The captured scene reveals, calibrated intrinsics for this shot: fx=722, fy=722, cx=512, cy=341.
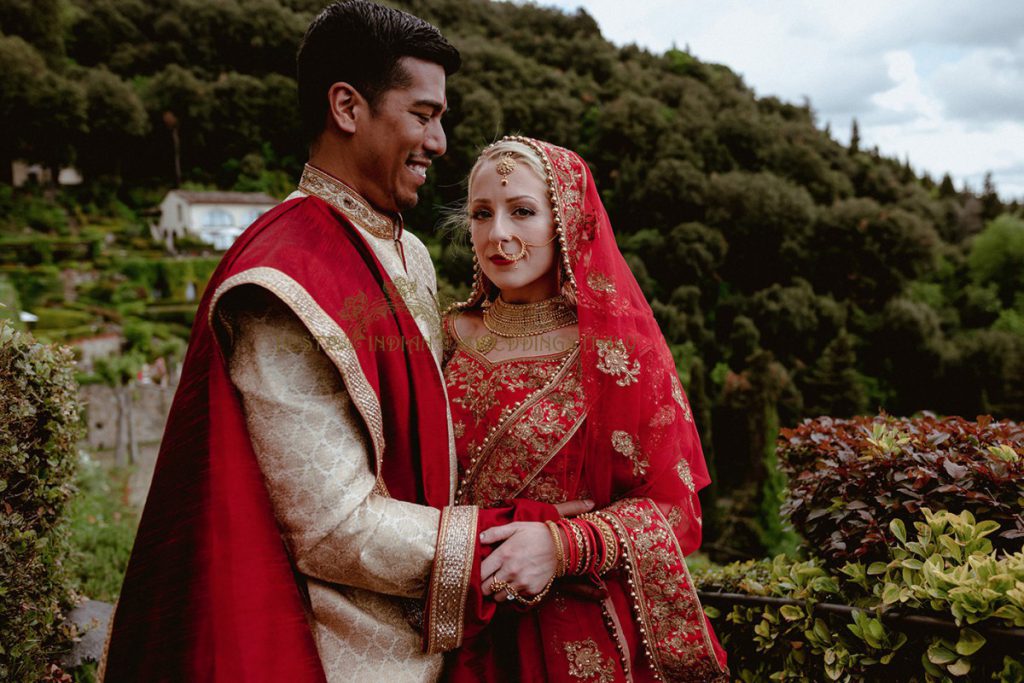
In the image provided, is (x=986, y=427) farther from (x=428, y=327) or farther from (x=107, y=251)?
(x=107, y=251)

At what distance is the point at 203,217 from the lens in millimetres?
50125

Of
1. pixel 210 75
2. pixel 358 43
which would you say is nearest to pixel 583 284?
pixel 358 43

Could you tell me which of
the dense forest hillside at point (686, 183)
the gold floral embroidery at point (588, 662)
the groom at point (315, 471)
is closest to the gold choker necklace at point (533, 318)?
the groom at point (315, 471)

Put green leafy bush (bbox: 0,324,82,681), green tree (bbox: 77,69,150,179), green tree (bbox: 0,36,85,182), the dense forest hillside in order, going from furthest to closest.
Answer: green tree (bbox: 77,69,150,179)
green tree (bbox: 0,36,85,182)
the dense forest hillside
green leafy bush (bbox: 0,324,82,681)

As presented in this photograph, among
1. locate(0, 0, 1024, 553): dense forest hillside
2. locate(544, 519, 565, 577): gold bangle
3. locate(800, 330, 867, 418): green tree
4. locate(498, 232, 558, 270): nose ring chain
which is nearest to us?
locate(544, 519, 565, 577): gold bangle

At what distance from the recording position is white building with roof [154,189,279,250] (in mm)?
49500

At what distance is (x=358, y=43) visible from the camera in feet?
6.84

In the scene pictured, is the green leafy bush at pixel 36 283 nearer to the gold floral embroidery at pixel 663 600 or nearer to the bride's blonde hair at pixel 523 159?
the bride's blonde hair at pixel 523 159

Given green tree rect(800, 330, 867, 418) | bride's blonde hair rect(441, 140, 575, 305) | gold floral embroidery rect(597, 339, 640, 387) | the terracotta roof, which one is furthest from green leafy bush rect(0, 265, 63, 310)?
green tree rect(800, 330, 867, 418)

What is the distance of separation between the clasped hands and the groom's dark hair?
51.0 inches

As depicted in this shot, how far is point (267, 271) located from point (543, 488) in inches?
44.3

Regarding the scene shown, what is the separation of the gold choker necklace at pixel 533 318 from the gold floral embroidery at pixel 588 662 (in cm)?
103

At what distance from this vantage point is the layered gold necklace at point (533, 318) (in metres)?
2.58

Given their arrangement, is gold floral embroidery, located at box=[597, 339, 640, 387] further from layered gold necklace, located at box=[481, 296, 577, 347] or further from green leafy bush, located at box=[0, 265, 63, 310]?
green leafy bush, located at box=[0, 265, 63, 310]
